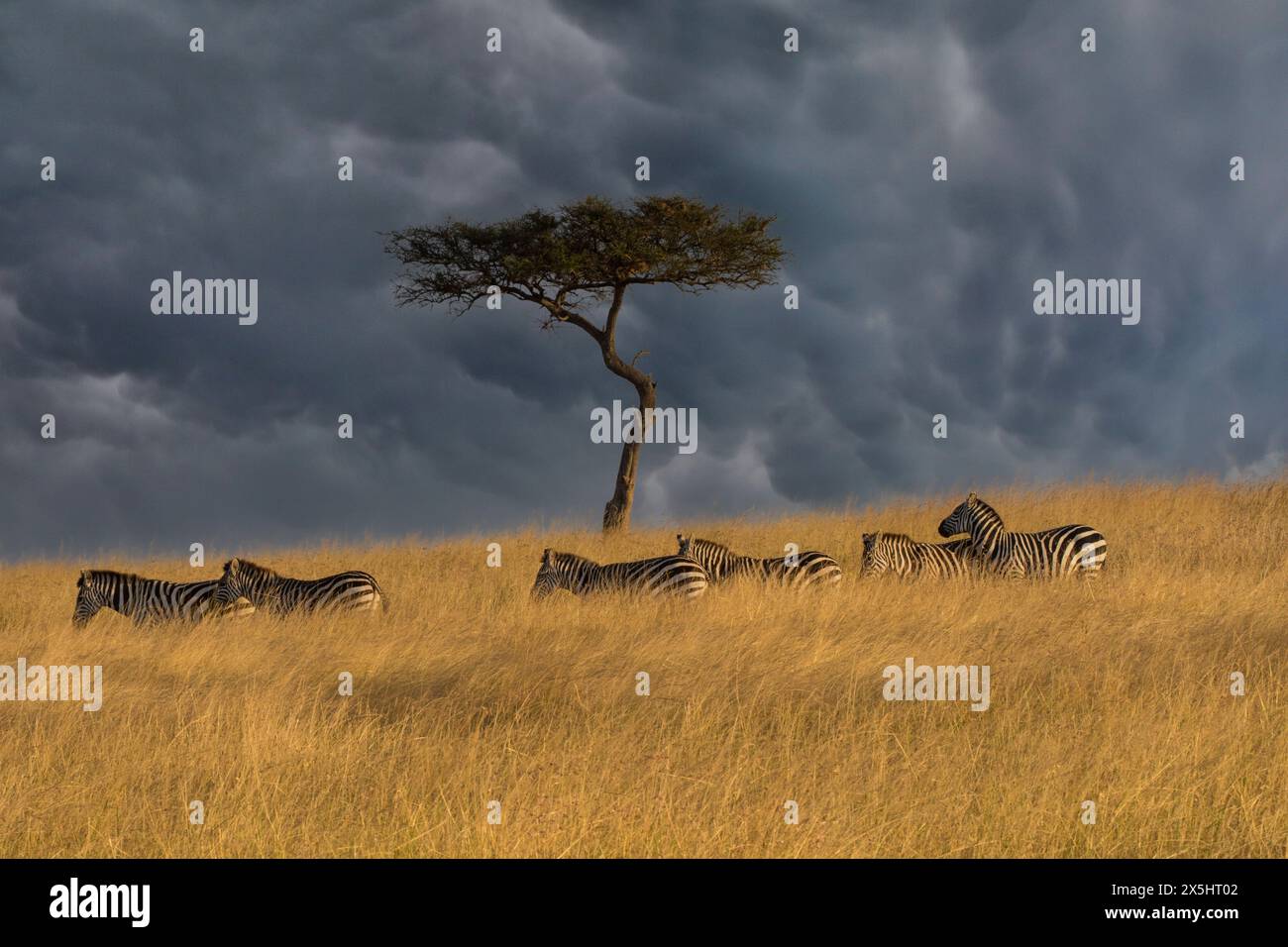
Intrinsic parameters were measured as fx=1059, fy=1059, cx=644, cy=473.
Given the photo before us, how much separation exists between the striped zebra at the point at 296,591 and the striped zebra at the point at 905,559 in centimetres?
727

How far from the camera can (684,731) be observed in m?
7.83

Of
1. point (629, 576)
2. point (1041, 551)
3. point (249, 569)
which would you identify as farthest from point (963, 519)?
point (249, 569)

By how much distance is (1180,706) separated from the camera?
26.8 feet

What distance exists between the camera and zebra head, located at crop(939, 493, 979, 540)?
1867 centimetres

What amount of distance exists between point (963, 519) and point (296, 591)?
11.4 meters

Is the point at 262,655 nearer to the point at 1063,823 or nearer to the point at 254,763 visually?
the point at 254,763

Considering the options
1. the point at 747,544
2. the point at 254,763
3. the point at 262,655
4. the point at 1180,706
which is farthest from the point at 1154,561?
the point at 254,763

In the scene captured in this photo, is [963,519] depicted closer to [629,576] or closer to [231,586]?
[629,576]

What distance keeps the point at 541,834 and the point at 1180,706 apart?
17.4 feet

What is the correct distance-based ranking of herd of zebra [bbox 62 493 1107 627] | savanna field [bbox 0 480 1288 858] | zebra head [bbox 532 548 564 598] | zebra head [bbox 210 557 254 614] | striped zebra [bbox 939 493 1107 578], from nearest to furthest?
savanna field [bbox 0 480 1288 858] → herd of zebra [bbox 62 493 1107 627] → zebra head [bbox 210 557 254 614] → zebra head [bbox 532 548 564 598] → striped zebra [bbox 939 493 1107 578]

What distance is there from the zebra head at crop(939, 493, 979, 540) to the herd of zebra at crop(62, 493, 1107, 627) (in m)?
1.28

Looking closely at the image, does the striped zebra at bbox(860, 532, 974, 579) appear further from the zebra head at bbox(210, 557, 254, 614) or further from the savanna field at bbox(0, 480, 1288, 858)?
the zebra head at bbox(210, 557, 254, 614)

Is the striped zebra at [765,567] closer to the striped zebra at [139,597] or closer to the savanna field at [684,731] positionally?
the savanna field at [684,731]

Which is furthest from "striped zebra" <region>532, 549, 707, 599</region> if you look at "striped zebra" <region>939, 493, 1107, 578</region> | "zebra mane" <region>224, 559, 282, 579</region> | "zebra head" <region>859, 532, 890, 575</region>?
"striped zebra" <region>939, 493, 1107, 578</region>
